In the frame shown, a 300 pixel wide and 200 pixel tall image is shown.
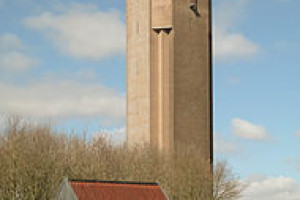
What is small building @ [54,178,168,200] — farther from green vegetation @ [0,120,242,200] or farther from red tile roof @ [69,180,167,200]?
green vegetation @ [0,120,242,200]

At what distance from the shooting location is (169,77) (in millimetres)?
43062

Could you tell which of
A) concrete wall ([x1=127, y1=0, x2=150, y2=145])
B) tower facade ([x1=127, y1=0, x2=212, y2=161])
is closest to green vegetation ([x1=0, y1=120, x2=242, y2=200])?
tower facade ([x1=127, y1=0, x2=212, y2=161])

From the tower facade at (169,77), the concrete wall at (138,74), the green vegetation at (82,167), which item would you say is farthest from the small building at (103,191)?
the concrete wall at (138,74)

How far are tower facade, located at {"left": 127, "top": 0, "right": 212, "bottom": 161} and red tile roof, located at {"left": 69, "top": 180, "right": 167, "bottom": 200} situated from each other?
58.9 ft

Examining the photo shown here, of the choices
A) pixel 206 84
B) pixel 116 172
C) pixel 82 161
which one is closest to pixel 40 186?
pixel 82 161

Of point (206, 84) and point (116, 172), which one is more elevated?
point (206, 84)

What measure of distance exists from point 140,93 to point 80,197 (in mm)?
22253

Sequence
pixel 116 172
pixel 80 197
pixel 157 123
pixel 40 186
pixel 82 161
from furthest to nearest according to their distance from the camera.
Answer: pixel 157 123
pixel 116 172
pixel 82 161
pixel 40 186
pixel 80 197

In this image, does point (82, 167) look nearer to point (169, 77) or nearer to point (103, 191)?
point (103, 191)

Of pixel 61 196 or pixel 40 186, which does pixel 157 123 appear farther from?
pixel 61 196

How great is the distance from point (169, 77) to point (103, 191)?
21.3 meters

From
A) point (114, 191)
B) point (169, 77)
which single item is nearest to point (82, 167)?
point (114, 191)

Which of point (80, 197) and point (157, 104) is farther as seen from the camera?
point (157, 104)

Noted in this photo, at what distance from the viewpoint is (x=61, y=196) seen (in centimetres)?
2245
